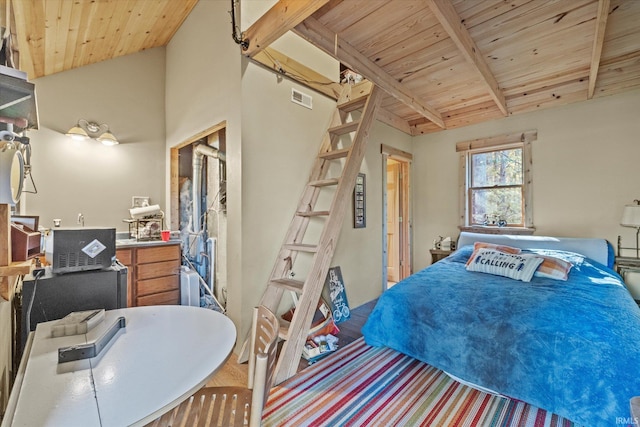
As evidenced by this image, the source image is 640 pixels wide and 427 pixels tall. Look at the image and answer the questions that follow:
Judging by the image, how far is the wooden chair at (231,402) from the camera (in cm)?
100

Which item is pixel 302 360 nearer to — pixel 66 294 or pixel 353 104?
pixel 66 294

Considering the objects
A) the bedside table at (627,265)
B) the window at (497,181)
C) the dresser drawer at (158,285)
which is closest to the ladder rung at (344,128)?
the window at (497,181)

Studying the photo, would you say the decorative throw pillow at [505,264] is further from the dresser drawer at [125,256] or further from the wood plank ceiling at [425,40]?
the dresser drawer at [125,256]

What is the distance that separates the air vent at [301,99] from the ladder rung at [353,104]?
42 centimetres

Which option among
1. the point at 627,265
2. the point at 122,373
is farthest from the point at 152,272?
the point at 627,265

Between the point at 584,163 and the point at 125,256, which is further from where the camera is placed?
the point at 584,163

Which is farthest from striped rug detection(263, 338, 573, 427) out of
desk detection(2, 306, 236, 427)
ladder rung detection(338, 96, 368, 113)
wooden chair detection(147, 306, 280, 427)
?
ladder rung detection(338, 96, 368, 113)

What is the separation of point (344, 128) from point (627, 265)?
321cm

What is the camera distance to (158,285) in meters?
3.00

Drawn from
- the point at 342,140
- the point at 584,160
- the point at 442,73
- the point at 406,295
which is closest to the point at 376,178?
the point at 342,140

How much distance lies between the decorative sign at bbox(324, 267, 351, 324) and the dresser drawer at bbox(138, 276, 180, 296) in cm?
167

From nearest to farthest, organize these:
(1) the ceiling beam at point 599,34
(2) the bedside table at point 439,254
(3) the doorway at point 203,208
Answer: (1) the ceiling beam at point 599,34 < (3) the doorway at point 203,208 < (2) the bedside table at point 439,254

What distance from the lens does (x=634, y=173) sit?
9.74ft

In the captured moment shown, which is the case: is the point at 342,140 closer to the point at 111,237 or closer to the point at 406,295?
the point at 406,295
